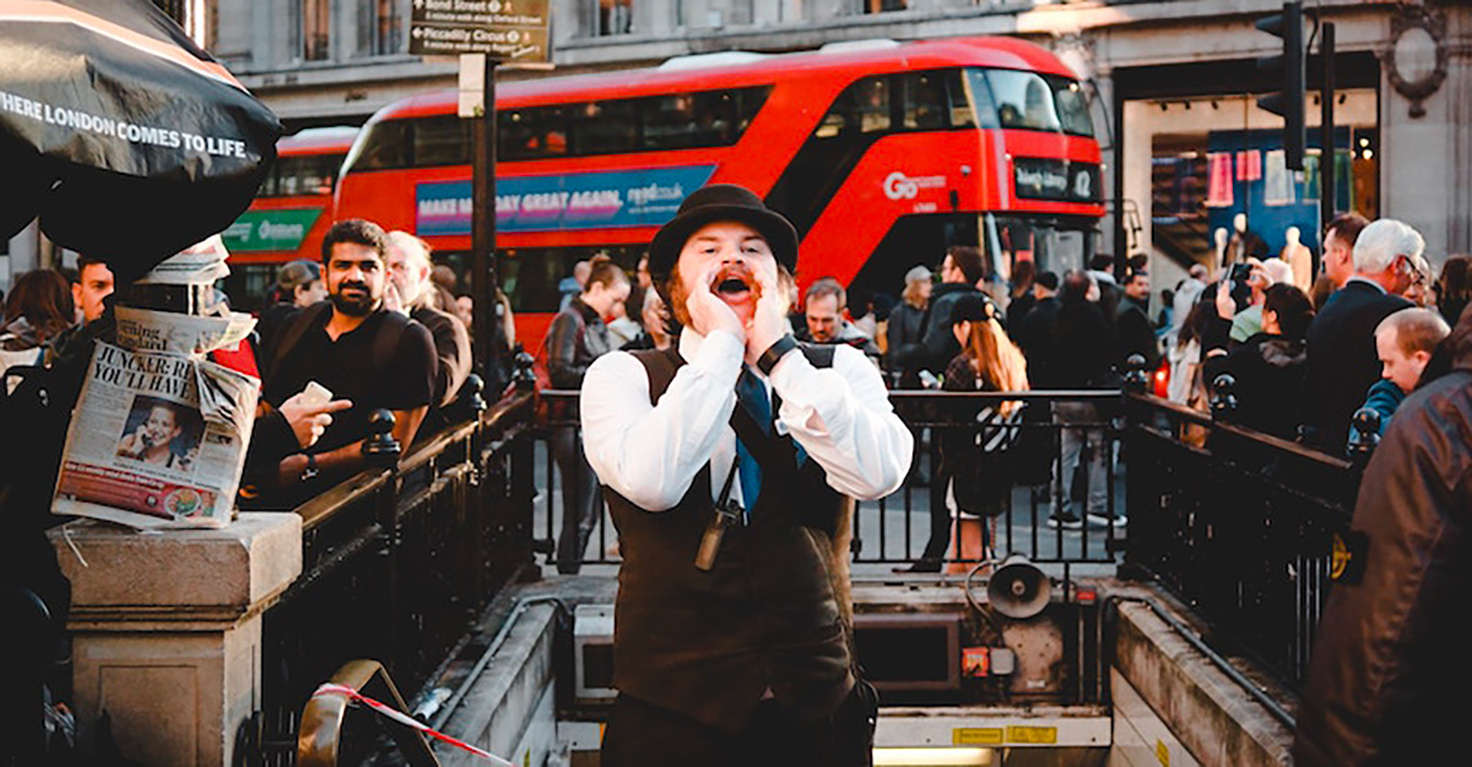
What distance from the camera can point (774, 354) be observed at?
10.8 feet

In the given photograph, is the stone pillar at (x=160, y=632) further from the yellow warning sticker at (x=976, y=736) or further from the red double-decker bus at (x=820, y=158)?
the red double-decker bus at (x=820, y=158)

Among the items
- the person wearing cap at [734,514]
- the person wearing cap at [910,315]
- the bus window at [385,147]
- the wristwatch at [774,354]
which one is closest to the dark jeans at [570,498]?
the person wearing cap at [910,315]

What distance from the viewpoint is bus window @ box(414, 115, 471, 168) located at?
2220 centimetres

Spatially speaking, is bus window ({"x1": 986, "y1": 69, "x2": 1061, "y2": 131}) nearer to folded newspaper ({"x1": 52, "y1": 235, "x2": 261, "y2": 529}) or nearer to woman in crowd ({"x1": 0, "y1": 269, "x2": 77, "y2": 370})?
woman in crowd ({"x1": 0, "y1": 269, "x2": 77, "y2": 370})

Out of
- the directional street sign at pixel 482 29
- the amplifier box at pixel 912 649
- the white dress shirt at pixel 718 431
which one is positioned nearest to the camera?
the white dress shirt at pixel 718 431

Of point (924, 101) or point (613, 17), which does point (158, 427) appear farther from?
point (613, 17)

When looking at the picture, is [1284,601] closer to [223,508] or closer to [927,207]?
[223,508]

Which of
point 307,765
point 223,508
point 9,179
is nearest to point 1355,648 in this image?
point 307,765

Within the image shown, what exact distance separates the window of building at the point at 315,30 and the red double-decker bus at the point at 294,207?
28.8ft

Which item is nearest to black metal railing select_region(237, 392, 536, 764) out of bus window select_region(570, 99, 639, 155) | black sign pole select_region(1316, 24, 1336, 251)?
black sign pole select_region(1316, 24, 1336, 251)

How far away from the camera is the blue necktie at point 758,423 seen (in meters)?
3.37

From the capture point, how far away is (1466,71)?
24422 mm

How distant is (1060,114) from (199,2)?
1639cm

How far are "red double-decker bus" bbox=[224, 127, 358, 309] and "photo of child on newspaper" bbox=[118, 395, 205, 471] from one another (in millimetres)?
22678
